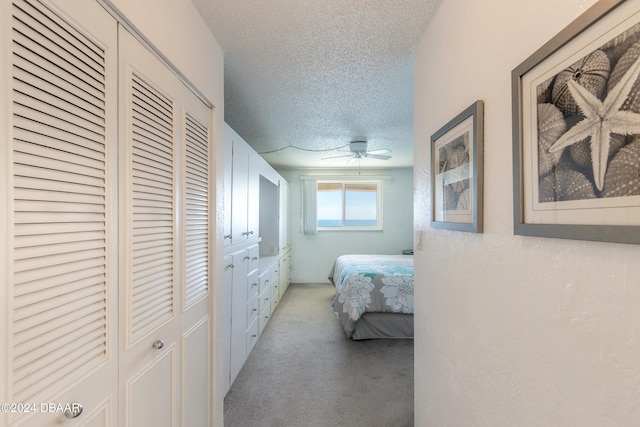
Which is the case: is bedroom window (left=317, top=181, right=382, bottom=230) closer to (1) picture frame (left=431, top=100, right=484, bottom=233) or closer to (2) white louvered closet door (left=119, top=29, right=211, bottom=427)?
(2) white louvered closet door (left=119, top=29, right=211, bottom=427)

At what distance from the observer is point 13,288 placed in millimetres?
632

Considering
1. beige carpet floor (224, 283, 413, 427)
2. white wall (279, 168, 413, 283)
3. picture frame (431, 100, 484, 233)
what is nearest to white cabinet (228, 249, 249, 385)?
beige carpet floor (224, 283, 413, 427)

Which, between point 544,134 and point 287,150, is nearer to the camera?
point 544,134

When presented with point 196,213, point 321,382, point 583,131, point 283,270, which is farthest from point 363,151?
point 583,131

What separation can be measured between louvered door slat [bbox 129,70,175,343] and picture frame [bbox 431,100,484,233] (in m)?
1.19

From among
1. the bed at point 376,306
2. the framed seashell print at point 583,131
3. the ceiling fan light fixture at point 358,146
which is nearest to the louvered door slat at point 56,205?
the framed seashell print at point 583,131

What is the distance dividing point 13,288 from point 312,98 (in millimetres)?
2307

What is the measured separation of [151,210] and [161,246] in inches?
6.5

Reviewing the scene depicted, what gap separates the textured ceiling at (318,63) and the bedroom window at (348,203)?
111 inches

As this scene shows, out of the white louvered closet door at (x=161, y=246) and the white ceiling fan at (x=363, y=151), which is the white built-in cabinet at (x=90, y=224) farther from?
the white ceiling fan at (x=363, y=151)

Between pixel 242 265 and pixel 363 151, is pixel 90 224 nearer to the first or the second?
pixel 242 265

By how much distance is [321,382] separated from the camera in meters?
2.57

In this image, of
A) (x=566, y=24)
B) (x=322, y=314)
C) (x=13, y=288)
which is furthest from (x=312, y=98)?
(x=322, y=314)

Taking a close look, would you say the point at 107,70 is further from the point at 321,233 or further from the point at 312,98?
the point at 321,233
